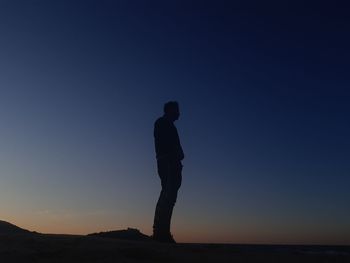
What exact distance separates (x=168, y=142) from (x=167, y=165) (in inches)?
21.4

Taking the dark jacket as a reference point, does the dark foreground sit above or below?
below

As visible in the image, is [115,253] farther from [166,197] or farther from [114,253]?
[166,197]

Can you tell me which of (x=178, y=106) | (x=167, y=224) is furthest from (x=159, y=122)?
(x=167, y=224)

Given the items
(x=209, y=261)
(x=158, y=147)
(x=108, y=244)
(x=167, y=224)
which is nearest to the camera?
(x=209, y=261)

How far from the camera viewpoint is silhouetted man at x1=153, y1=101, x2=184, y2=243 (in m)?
10.3

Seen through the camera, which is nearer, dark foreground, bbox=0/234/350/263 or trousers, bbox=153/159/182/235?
dark foreground, bbox=0/234/350/263

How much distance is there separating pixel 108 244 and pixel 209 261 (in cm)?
180

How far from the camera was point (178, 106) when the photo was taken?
11398mm

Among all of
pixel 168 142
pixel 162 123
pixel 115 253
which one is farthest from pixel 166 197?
pixel 115 253

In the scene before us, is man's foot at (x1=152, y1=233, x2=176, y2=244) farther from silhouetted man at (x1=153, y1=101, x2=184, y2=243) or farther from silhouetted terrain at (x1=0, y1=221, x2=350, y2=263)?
silhouetted terrain at (x1=0, y1=221, x2=350, y2=263)

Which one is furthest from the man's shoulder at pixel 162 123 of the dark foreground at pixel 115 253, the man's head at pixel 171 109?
the dark foreground at pixel 115 253

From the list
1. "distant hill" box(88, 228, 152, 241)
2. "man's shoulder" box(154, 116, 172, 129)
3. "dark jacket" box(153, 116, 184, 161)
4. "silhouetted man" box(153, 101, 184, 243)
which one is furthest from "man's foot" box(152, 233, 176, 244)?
"man's shoulder" box(154, 116, 172, 129)

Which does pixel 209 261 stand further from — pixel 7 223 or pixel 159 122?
pixel 7 223

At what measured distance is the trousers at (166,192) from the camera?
10.3m
